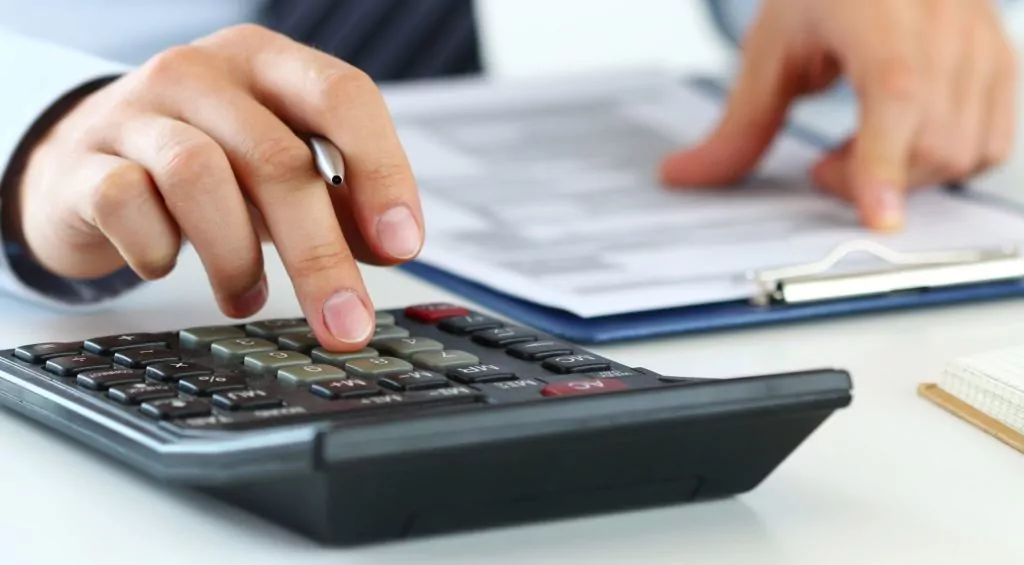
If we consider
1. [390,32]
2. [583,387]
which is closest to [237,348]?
[583,387]

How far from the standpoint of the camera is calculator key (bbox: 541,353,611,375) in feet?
1.47

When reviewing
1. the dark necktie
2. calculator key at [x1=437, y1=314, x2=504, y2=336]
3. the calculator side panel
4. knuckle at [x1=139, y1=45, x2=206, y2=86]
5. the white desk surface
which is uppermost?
the dark necktie

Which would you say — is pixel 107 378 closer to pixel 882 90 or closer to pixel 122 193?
pixel 122 193

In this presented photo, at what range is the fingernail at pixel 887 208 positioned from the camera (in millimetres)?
800

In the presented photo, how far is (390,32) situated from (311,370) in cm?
80

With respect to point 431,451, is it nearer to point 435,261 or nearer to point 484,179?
point 435,261

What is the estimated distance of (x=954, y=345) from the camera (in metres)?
0.62

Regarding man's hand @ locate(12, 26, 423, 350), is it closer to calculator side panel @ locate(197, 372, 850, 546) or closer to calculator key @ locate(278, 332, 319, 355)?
calculator key @ locate(278, 332, 319, 355)

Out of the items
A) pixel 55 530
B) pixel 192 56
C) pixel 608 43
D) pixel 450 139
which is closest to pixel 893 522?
pixel 55 530

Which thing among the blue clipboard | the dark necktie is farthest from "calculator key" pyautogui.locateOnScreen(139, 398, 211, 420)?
the dark necktie

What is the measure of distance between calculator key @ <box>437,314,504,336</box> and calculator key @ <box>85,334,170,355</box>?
10 centimetres

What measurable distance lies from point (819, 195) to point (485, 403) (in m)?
0.53

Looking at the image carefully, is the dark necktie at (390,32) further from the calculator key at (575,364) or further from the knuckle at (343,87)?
the calculator key at (575,364)

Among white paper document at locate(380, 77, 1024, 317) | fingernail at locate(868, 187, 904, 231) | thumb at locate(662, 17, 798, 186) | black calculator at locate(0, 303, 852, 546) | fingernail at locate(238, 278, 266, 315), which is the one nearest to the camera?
black calculator at locate(0, 303, 852, 546)
